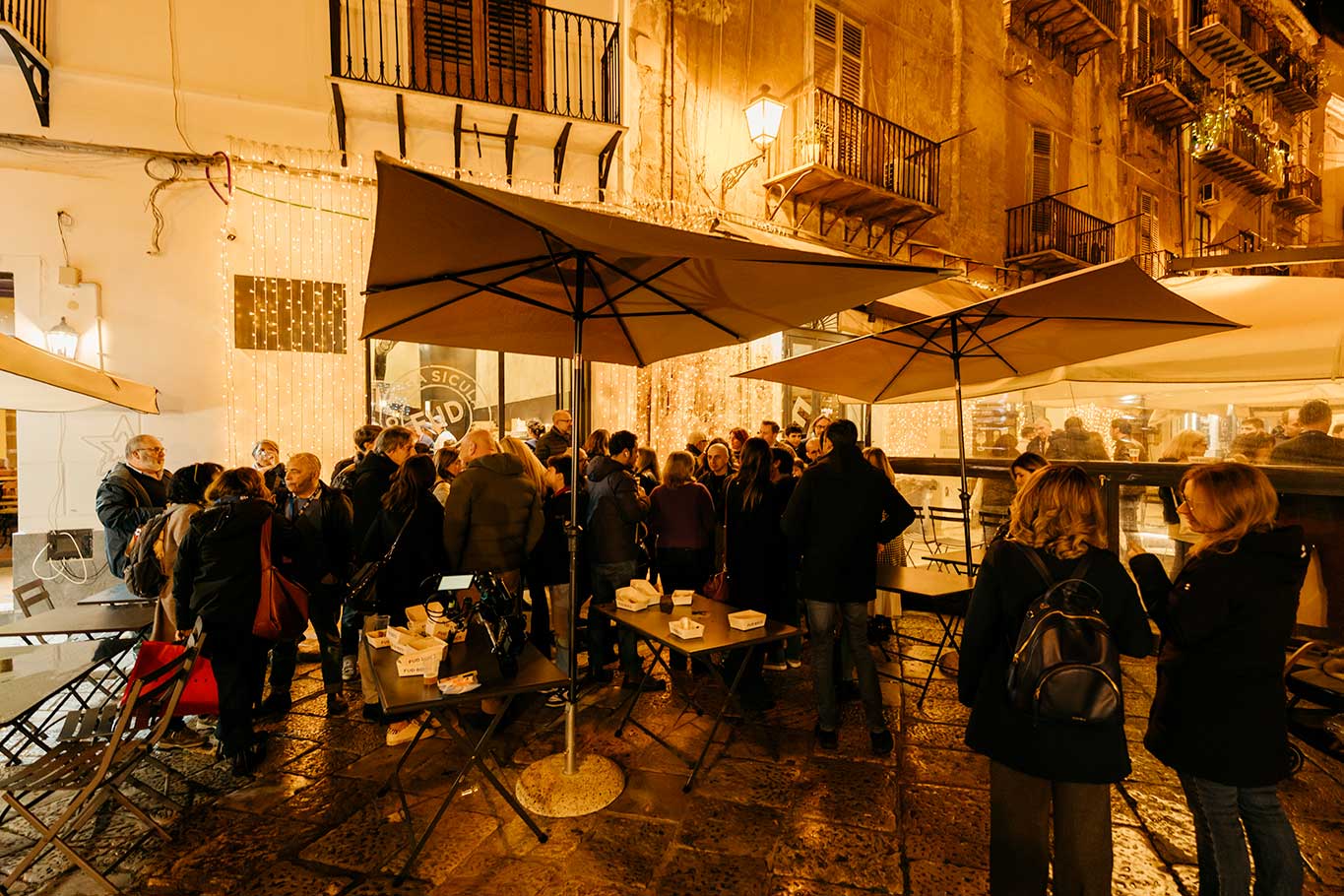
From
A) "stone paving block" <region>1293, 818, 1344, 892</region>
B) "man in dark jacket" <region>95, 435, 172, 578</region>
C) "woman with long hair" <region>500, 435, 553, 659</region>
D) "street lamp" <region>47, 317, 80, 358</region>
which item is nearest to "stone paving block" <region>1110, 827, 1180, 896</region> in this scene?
"stone paving block" <region>1293, 818, 1344, 892</region>

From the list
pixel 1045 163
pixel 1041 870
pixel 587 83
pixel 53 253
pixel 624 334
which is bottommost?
pixel 1041 870

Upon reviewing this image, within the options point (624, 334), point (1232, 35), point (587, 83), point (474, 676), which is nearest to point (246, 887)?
point (474, 676)

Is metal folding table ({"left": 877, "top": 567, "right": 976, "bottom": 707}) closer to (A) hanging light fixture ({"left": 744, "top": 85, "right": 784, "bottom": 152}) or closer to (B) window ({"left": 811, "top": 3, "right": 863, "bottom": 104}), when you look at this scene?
(A) hanging light fixture ({"left": 744, "top": 85, "right": 784, "bottom": 152})

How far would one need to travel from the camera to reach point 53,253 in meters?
6.86

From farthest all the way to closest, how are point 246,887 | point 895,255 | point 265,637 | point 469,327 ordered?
point 895,255, point 469,327, point 265,637, point 246,887

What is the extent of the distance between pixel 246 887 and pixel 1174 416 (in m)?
9.57

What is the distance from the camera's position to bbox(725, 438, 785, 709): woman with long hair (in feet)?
15.5

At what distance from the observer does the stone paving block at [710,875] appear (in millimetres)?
2770

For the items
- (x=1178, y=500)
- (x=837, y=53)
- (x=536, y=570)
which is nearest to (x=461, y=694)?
(x=536, y=570)

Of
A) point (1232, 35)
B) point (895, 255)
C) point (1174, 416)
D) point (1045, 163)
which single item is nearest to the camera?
point (1174, 416)

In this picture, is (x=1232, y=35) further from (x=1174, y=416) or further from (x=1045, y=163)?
(x=1174, y=416)

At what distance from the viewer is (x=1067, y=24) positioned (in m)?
14.1

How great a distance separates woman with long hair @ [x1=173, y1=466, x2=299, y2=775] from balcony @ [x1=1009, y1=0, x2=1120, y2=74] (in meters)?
16.6

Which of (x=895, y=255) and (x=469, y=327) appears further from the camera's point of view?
(x=895, y=255)
